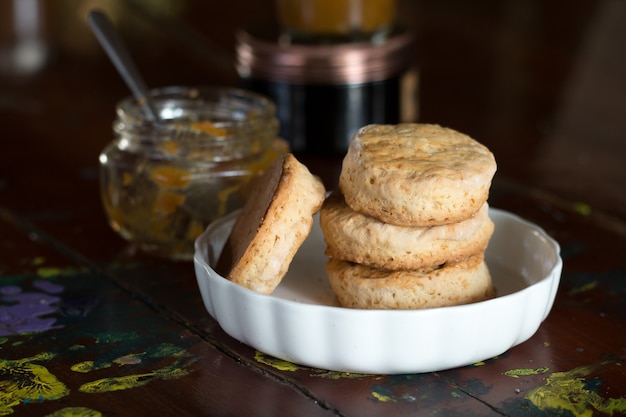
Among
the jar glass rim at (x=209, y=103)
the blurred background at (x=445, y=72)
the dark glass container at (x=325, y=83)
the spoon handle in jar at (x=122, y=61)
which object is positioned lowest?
the blurred background at (x=445, y=72)

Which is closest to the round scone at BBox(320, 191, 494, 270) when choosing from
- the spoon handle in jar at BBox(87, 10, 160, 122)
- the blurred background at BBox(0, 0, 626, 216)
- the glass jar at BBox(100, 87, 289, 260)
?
the glass jar at BBox(100, 87, 289, 260)

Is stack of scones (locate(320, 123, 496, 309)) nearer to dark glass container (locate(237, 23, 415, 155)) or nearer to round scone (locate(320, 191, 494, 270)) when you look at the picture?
round scone (locate(320, 191, 494, 270))

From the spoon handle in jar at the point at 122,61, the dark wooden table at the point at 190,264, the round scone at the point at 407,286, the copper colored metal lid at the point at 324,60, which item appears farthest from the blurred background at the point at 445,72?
the round scone at the point at 407,286

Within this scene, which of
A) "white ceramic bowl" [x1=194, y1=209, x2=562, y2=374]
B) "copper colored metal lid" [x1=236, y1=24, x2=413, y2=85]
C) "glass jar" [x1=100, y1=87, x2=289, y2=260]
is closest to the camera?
"white ceramic bowl" [x1=194, y1=209, x2=562, y2=374]

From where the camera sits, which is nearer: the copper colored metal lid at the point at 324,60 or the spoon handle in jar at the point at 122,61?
the spoon handle in jar at the point at 122,61

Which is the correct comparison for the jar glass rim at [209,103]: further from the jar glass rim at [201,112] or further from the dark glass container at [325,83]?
the dark glass container at [325,83]

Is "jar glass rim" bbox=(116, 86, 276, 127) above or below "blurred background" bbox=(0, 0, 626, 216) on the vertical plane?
above

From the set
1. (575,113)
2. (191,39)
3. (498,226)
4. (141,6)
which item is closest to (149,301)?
(498,226)
